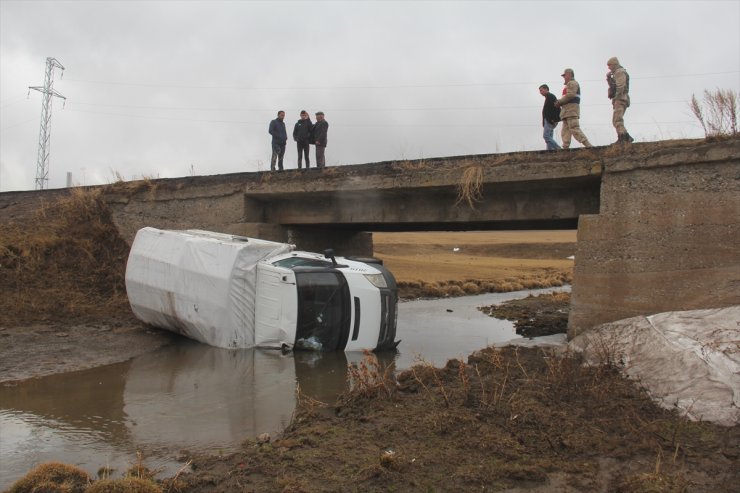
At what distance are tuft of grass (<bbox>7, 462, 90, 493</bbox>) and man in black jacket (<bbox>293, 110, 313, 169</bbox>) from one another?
12155 millimetres

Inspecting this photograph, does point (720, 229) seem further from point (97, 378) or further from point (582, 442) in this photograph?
point (97, 378)

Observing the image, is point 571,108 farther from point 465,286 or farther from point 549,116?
point 465,286

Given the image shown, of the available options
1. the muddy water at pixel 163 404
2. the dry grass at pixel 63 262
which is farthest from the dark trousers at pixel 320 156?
the dry grass at pixel 63 262

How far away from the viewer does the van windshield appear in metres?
11.0

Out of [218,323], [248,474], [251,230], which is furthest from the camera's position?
[251,230]

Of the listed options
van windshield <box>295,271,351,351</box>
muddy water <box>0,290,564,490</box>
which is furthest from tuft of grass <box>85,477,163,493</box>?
van windshield <box>295,271,351,351</box>

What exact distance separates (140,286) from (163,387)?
4.53 meters

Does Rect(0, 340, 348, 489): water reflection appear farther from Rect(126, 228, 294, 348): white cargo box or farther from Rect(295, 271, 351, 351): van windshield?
Rect(126, 228, 294, 348): white cargo box

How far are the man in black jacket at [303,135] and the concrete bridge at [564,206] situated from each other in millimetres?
1321

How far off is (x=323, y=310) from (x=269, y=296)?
1.23m

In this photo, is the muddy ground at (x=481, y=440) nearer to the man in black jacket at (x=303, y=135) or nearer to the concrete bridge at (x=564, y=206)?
the concrete bridge at (x=564, y=206)

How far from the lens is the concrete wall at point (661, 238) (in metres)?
9.77

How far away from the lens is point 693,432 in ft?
18.5

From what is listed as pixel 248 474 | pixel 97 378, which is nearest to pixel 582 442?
pixel 248 474
